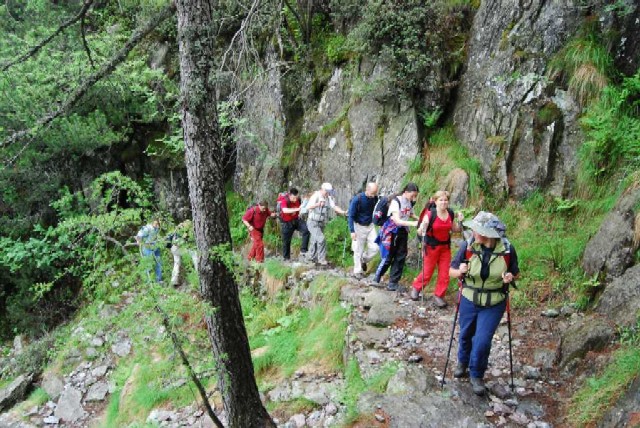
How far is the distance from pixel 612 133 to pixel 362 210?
499 cm

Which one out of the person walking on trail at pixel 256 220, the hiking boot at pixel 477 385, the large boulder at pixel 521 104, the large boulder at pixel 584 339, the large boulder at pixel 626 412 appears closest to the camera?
the large boulder at pixel 626 412

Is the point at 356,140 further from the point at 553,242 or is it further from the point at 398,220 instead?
the point at 553,242

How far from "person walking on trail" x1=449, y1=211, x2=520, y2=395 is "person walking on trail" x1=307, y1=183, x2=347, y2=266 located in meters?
5.07

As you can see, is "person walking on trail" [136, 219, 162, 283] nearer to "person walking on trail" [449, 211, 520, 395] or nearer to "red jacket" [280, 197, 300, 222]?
"person walking on trail" [449, 211, 520, 395]

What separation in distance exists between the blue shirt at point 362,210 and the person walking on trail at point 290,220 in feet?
7.49

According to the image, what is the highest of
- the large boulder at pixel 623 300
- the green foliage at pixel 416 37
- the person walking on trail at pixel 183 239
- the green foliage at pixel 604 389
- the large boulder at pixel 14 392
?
the green foliage at pixel 416 37

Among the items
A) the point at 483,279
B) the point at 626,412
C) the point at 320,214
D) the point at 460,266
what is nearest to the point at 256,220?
the point at 320,214

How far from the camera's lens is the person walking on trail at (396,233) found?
27.5 ft

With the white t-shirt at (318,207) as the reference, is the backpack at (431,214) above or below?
above

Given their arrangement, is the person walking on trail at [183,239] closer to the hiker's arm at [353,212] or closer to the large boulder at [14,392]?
the hiker's arm at [353,212]

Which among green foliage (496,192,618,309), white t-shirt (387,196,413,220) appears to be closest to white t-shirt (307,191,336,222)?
white t-shirt (387,196,413,220)

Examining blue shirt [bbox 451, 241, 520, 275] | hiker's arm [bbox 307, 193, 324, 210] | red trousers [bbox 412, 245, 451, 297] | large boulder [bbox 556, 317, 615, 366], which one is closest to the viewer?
blue shirt [bbox 451, 241, 520, 275]

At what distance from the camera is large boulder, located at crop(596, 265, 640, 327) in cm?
598

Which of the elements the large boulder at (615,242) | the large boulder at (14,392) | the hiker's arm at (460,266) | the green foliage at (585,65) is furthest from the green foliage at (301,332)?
the large boulder at (14,392)
